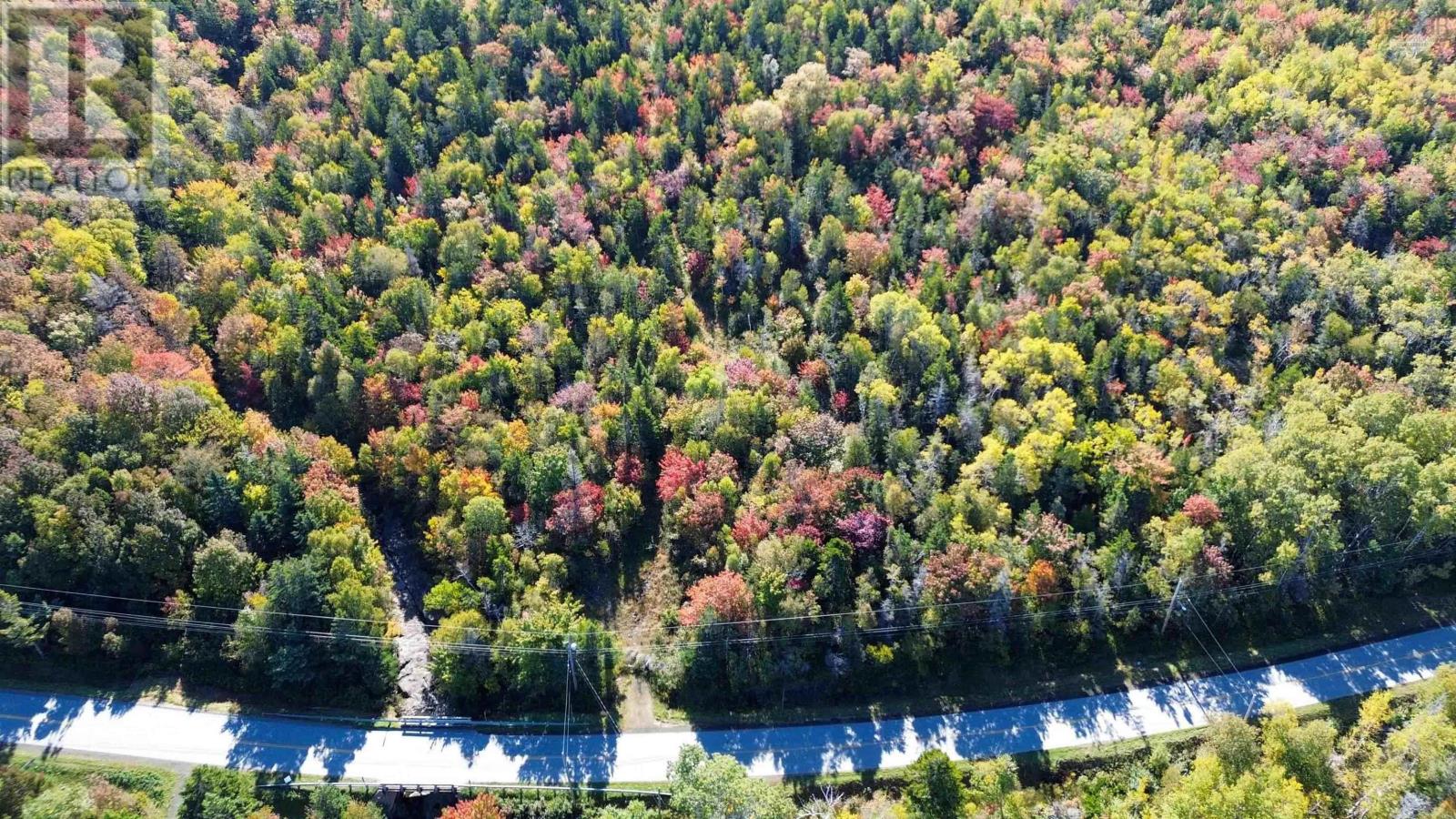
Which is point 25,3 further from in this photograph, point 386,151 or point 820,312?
point 820,312

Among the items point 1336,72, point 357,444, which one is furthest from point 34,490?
point 1336,72

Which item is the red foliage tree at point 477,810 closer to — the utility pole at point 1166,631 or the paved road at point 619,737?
the paved road at point 619,737

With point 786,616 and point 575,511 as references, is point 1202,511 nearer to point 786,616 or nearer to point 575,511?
point 786,616

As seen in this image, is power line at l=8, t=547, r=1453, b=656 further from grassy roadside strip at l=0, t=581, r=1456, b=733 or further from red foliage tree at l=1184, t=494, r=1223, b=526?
red foliage tree at l=1184, t=494, r=1223, b=526

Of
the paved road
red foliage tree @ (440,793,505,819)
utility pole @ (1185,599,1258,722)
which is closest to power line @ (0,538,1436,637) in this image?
utility pole @ (1185,599,1258,722)

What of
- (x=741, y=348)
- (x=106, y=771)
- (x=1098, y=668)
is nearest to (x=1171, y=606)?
(x=1098, y=668)

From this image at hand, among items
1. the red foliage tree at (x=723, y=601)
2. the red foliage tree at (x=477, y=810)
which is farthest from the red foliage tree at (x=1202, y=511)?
the red foliage tree at (x=477, y=810)
